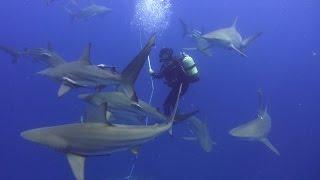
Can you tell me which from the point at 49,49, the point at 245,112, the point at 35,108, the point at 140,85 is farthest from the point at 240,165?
the point at 49,49

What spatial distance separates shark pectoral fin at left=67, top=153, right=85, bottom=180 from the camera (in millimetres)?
5465

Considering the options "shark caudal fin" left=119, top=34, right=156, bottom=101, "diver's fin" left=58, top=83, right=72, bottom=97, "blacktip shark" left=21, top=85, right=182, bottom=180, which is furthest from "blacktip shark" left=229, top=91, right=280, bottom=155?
"blacktip shark" left=21, top=85, right=182, bottom=180

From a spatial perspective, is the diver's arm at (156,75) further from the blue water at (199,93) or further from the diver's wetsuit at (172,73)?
the blue water at (199,93)

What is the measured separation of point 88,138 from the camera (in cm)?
585

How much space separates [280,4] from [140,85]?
52.8 feet

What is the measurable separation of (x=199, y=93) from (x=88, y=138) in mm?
16968

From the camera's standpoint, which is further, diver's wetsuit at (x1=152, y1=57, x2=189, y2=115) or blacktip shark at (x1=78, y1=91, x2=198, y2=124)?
diver's wetsuit at (x1=152, y1=57, x2=189, y2=115)

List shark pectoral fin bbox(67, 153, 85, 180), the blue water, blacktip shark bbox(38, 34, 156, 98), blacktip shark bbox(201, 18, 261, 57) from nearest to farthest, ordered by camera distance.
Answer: shark pectoral fin bbox(67, 153, 85, 180) → blacktip shark bbox(38, 34, 156, 98) → blacktip shark bbox(201, 18, 261, 57) → the blue water

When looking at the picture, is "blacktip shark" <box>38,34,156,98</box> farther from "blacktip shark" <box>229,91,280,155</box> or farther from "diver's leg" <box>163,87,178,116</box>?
"blacktip shark" <box>229,91,280,155</box>

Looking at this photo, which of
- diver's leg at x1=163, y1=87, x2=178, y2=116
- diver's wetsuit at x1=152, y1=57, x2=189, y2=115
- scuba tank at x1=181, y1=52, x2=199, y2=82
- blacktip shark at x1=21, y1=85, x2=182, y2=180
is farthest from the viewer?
diver's leg at x1=163, y1=87, x2=178, y2=116

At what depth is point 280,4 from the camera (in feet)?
111

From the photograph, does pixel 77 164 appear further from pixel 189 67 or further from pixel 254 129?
pixel 254 129

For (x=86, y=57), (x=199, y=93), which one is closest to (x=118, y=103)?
(x=86, y=57)

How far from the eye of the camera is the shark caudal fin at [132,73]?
617cm
